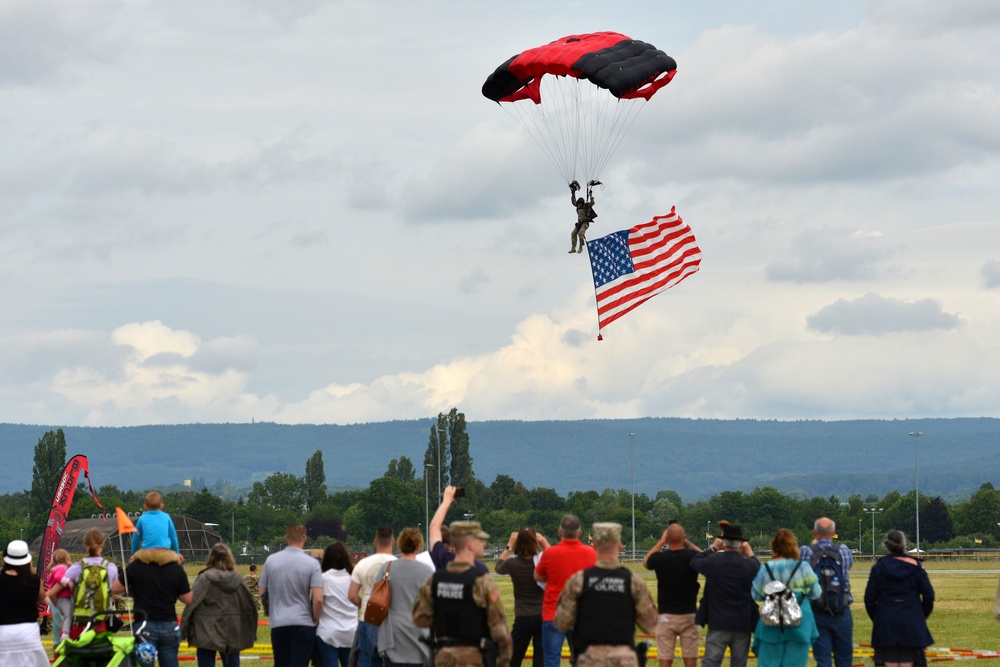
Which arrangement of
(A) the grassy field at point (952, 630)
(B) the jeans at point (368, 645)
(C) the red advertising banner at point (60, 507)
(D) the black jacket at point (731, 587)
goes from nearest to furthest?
(B) the jeans at point (368, 645)
(D) the black jacket at point (731, 587)
(A) the grassy field at point (952, 630)
(C) the red advertising banner at point (60, 507)

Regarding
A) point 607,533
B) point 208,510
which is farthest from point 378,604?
point 208,510

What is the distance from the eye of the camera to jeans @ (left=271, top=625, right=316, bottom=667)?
612 inches

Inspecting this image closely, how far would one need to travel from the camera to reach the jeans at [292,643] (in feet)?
51.0

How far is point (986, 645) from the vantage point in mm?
23359

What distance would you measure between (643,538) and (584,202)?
121 meters

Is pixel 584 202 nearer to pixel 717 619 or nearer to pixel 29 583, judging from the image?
pixel 717 619

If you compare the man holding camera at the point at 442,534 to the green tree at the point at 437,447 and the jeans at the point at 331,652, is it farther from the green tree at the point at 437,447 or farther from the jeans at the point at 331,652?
the green tree at the point at 437,447

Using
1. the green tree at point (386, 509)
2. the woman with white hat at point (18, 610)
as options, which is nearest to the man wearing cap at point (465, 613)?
the woman with white hat at point (18, 610)

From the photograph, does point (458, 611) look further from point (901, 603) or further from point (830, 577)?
point (901, 603)

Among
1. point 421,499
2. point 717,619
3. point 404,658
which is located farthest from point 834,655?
point 421,499

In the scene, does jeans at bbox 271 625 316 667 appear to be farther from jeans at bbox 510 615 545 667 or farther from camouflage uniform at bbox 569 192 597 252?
camouflage uniform at bbox 569 192 597 252

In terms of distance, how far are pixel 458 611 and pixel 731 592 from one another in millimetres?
4970

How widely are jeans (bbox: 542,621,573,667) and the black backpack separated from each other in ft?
9.84

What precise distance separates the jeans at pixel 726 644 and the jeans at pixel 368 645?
374cm
